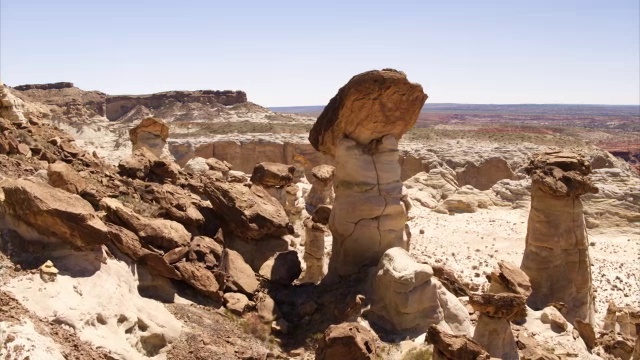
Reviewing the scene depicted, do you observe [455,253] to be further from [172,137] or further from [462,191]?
[172,137]

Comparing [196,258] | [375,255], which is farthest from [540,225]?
[196,258]

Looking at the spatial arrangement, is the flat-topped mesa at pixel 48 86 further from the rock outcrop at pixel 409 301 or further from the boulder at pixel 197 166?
the rock outcrop at pixel 409 301

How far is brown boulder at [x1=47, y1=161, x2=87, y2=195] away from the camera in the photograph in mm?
10367

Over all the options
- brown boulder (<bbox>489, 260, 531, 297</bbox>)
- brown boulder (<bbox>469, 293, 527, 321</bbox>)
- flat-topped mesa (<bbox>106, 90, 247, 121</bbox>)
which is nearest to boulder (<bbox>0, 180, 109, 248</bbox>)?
brown boulder (<bbox>469, 293, 527, 321</bbox>)

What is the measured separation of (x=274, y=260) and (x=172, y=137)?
33.6m

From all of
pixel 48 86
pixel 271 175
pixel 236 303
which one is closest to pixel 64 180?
pixel 236 303

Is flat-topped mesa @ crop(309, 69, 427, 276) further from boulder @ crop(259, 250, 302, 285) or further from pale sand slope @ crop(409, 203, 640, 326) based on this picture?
pale sand slope @ crop(409, 203, 640, 326)

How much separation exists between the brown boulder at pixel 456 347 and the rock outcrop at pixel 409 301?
1.75m

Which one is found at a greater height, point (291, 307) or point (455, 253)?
point (291, 307)

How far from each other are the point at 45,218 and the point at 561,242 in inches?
460

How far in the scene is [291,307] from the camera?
1153 cm

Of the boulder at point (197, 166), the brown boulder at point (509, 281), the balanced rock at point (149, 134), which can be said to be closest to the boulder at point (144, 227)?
the brown boulder at point (509, 281)

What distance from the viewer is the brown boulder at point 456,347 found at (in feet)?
26.2

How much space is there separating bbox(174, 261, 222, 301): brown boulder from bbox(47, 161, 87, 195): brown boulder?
8.45ft
